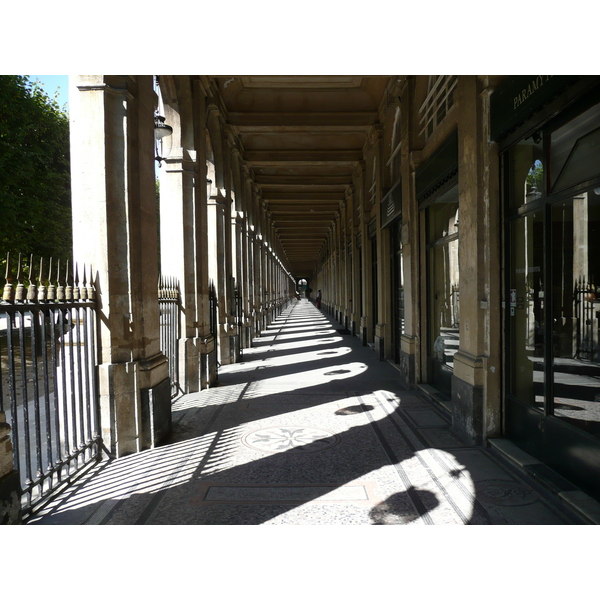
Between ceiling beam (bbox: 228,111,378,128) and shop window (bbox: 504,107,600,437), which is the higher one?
ceiling beam (bbox: 228,111,378,128)

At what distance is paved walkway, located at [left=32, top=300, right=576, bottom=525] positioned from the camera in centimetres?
347

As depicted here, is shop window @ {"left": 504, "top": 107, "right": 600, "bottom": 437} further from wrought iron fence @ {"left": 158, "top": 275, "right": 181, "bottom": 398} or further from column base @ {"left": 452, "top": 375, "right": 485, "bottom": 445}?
wrought iron fence @ {"left": 158, "top": 275, "right": 181, "bottom": 398}

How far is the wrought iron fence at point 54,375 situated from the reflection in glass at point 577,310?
4.20 metres

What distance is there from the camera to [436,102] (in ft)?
23.4

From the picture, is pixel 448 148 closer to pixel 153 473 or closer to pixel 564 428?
pixel 564 428

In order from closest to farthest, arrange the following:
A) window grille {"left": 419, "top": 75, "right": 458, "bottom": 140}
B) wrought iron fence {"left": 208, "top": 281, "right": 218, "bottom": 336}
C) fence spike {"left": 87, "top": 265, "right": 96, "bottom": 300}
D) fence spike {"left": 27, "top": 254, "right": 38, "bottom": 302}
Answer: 1. fence spike {"left": 27, "top": 254, "right": 38, "bottom": 302}
2. fence spike {"left": 87, "top": 265, "right": 96, "bottom": 300}
3. window grille {"left": 419, "top": 75, "right": 458, "bottom": 140}
4. wrought iron fence {"left": 208, "top": 281, "right": 218, "bottom": 336}

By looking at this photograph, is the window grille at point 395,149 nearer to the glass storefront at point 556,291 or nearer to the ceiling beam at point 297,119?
the ceiling beam at point 297,119

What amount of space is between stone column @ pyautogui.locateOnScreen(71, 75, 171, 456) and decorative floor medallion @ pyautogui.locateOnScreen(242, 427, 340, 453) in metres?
1.15

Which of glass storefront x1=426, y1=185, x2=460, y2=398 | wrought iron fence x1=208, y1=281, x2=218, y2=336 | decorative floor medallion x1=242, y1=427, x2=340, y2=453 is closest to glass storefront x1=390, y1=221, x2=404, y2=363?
glass storefront x1=426, y1=185, x2=460, y2=398

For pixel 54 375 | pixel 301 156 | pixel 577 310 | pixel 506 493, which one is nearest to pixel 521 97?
pixel 577 310

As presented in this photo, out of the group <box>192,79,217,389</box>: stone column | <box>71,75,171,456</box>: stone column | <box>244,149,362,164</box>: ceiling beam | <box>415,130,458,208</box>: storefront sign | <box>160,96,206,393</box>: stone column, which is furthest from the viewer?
<box>244,149,362,164</box>: ceiling beam

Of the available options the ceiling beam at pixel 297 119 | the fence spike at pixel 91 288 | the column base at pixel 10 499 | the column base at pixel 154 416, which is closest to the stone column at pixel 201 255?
the column base at pixel 154 416

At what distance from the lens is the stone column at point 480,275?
499 cm
